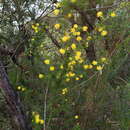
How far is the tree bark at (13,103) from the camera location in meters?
2.01

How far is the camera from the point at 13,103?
2041 mm

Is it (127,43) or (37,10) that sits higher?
(37,10)

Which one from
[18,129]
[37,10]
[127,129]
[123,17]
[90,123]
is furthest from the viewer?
[37,10]

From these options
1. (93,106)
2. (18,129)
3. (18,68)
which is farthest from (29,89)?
(93,106)

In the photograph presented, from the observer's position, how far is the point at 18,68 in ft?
7.77

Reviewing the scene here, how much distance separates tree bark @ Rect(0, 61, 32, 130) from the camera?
2.01m

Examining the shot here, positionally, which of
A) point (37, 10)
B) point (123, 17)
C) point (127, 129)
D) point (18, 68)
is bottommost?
point (127, 129)

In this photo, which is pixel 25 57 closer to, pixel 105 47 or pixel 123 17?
pixel 105 47

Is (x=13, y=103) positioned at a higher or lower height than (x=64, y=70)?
lower

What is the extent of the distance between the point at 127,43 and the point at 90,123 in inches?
46.5

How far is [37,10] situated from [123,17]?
51.0 inches

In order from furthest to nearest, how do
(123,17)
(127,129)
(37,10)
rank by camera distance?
(37,10) → (123,17) → (127,129)

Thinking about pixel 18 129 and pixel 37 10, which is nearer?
pixel 18 129

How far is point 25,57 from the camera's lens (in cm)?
258
